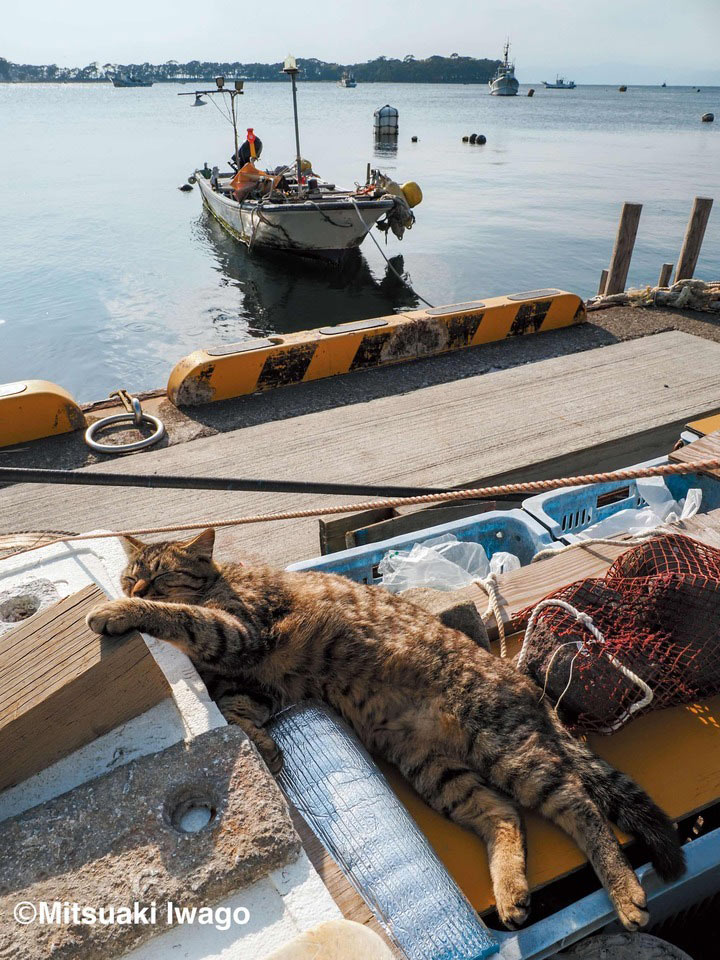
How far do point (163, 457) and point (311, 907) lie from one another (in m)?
4.23

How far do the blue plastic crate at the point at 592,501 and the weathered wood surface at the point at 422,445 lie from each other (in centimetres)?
92

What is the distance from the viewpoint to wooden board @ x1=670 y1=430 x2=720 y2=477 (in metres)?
3.63

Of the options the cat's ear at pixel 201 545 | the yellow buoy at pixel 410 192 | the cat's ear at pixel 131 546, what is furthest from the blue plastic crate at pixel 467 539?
the yellow buoy at pixel 410 192

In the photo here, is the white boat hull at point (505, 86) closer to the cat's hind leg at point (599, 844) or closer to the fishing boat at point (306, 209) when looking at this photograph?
the fishing boat at point (306, 209)

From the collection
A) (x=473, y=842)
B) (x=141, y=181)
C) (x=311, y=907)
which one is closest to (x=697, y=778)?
(x=473, y=842)

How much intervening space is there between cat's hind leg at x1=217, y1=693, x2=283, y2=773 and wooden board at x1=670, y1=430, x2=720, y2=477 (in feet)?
9.21

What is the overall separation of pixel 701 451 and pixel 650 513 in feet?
1.62

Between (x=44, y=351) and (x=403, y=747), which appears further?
(x=44, y=351)

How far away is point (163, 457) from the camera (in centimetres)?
517

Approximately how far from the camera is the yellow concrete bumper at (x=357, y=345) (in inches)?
239

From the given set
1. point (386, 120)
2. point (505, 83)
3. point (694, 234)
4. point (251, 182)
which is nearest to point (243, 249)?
point (251, 182)

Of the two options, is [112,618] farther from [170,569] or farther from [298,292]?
[298,292]

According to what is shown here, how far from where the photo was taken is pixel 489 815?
1.92 m

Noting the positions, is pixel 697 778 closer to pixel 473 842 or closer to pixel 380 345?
pixel 473 842
